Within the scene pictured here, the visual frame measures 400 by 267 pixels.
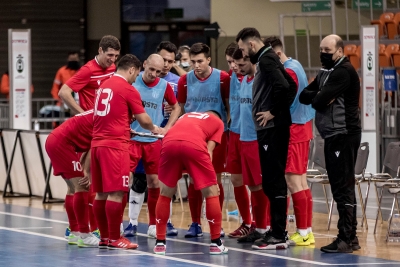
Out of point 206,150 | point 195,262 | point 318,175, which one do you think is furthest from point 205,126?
point 318,175

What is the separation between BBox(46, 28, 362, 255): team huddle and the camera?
893 cm

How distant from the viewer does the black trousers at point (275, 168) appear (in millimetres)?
9195

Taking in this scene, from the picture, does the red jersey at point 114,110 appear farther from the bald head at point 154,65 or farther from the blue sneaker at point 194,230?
the blue sneaker at point 194,230

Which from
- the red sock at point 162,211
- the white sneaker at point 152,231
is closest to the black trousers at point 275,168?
the red sock at point 162,211

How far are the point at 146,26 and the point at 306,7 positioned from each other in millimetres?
5825

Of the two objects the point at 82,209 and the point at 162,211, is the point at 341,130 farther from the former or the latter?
the point at 82,209

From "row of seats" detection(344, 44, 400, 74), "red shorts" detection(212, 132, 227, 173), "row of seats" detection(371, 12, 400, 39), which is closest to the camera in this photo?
"red shorts" detection(212, 132, 227, 173)

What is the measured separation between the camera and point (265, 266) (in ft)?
27.5

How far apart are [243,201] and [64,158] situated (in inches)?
77.6

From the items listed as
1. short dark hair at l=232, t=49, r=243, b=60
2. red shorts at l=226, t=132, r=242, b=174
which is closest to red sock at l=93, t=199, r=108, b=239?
red shorts at l=226, t=132, r=242, b=174

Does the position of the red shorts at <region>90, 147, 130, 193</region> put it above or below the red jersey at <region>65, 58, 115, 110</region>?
below

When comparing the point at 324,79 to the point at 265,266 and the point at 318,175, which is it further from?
the point at 318,175

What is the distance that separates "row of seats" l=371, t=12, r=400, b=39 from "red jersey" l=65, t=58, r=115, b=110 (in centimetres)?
1056

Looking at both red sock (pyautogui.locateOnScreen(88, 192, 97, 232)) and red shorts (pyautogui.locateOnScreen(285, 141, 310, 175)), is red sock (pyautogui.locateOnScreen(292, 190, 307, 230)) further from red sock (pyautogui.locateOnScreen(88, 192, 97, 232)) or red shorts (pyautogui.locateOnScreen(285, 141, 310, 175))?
red sock (pyautogui.locateOnScreen(88, 192, 97, 232))
